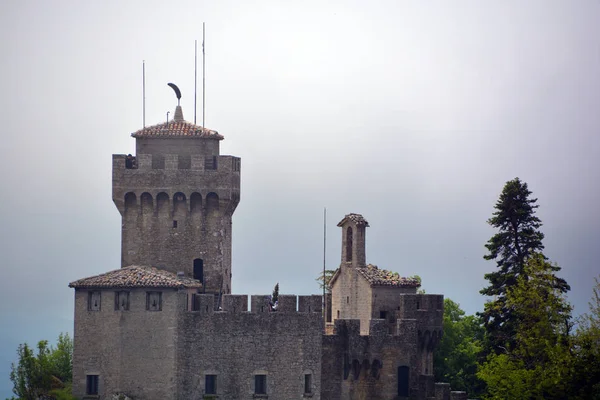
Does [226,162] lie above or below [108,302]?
above

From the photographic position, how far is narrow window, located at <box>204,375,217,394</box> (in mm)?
80000

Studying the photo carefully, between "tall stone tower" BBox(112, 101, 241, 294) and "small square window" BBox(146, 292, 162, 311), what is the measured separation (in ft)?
16.5

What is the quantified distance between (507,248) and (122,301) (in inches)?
804

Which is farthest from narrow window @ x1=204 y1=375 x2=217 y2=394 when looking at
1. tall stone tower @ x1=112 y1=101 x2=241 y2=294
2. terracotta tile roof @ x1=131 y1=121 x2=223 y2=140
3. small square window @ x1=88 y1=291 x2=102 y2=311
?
terracotta tile roof @ x1=131 y1=121 x2=223 y2=140

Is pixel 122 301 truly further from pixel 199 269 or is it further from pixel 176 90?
pixel 176 90

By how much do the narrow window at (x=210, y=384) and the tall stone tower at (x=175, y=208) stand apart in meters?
5.80

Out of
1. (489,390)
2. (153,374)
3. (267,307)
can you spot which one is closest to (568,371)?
(489,390)

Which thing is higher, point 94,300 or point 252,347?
point 94,300

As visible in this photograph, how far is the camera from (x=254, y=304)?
265 ft

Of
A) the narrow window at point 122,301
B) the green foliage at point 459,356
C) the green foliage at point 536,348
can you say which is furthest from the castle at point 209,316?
the green foliage at point 459,356

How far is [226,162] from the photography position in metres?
84.4

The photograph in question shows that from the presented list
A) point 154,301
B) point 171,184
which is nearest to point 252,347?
point 154,301

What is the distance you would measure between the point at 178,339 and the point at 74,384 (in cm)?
540

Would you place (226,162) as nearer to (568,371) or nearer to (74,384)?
(74,384)
